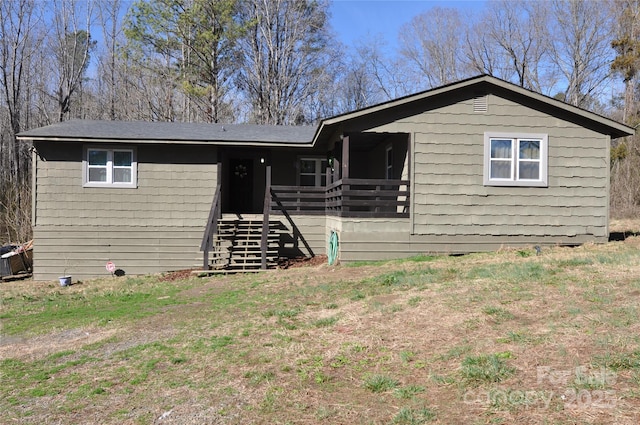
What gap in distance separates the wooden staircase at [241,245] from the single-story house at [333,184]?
7 centimetres

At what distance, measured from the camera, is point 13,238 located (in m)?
18.9

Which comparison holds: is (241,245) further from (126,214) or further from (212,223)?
(126,214)

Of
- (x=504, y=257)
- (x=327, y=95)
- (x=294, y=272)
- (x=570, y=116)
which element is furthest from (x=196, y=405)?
(x=327, y=95)

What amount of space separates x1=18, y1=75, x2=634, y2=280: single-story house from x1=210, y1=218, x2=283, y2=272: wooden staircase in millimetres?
66

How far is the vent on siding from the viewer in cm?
1078

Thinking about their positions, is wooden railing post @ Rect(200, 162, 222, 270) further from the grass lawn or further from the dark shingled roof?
the grass lawn

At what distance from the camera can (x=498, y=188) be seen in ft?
35.3

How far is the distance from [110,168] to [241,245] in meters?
4.71

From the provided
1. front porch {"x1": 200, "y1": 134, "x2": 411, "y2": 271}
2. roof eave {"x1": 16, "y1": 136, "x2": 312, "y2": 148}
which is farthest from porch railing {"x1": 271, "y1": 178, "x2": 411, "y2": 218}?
roof eave {"x1": 16, "y1": 136, "x2": 312, "y2": 148}

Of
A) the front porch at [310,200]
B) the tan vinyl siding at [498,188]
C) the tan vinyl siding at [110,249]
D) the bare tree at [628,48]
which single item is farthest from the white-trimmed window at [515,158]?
the bare tree at [628,48]

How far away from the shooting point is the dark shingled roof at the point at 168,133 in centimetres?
1261

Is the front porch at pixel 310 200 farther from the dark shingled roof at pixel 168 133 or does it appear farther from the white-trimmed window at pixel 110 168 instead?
the white-trimmed window at pixel 110 168

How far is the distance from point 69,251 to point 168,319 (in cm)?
824

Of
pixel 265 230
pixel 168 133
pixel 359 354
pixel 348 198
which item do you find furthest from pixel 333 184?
pixel 359 354
